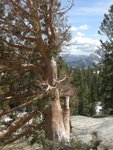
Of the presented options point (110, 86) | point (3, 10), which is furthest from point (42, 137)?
point (110, 86)

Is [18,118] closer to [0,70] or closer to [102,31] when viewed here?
[0,70]

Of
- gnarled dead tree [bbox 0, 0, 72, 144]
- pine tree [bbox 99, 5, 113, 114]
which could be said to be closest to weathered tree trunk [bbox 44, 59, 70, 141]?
gnarled dead tree [bbox 0, 0, 72, 144]

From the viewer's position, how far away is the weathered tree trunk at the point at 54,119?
63.2ft

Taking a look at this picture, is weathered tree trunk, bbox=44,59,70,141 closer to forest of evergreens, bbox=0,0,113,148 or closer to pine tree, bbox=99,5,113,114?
forest of evergreens, bbox=0,0,113,148

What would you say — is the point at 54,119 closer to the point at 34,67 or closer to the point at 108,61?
the point at 34,67

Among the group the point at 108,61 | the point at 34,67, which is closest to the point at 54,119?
the point at 34,67

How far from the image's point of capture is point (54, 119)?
19.6 meters

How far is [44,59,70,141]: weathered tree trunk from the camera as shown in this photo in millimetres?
19250

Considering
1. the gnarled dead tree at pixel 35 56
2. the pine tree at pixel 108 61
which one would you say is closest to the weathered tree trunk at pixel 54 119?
the gnarled dead tree at pixel 35 56

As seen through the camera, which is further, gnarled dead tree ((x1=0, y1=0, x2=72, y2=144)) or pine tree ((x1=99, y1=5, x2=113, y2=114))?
pine tree ((x1=99, y1=5, x2=113, y2=114))

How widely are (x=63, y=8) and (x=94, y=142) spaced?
6.87 metres

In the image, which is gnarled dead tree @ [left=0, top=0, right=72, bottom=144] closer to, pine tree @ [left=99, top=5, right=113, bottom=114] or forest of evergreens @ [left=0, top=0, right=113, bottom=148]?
forest of evergreens @ [left=0, top=0, right=113, bottom=148]

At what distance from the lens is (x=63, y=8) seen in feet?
65.1

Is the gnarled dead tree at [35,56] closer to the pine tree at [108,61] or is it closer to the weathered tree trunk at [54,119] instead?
the weathered tree trunk at [54,119]
